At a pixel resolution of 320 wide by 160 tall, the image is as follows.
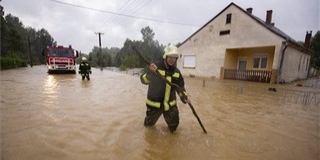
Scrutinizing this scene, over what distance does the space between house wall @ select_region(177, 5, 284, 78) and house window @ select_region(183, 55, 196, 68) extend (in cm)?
36

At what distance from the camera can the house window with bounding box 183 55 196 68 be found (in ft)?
64.8

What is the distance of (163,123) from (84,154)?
197 cm

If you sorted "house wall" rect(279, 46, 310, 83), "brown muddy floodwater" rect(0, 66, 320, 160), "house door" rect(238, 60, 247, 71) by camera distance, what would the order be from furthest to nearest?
1. "house door" rect(238, 60, 247, 71)
2. "house wall" rect(279, 46, 310, 83)
3. "brown muddy floodwater" rect(0, 66, 320, 160)

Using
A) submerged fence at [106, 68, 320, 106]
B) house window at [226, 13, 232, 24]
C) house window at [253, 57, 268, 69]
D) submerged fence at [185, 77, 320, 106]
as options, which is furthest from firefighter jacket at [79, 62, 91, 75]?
house window at [253, 57, 268, 69]

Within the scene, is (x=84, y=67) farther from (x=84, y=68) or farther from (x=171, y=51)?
(x=171, y=51)

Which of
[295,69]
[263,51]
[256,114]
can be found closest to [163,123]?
[256,114]

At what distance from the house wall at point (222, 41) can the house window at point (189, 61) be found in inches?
14.1

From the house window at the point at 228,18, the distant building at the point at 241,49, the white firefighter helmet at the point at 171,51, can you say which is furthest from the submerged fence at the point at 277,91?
the house window at the point at 228,18

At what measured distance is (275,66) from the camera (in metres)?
13.4

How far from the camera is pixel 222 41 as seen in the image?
16.9 meters

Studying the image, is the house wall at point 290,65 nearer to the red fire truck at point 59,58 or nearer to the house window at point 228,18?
the house window at point 228,18

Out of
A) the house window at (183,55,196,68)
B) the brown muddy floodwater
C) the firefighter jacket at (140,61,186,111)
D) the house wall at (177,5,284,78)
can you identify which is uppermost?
the house wall at (177,5,284,78)

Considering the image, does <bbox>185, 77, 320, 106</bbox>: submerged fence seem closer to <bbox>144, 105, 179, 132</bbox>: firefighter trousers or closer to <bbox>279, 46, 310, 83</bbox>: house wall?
<bbox>279, 46, 310, 83</bbox>: house wall

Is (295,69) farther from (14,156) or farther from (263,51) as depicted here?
(14,156)
